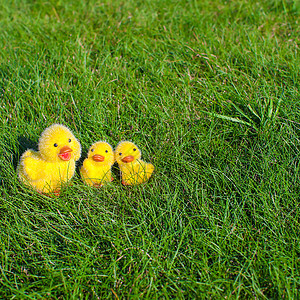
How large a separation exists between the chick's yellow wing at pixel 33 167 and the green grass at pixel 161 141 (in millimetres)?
152

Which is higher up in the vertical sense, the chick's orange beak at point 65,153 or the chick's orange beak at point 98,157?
the chick's orange beak at point 65,153

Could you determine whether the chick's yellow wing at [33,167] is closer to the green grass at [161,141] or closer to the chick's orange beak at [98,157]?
the green grass at [161,141]

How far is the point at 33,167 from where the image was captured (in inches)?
81.8

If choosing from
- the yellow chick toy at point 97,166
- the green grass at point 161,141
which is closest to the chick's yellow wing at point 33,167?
the green grass at point 161,141

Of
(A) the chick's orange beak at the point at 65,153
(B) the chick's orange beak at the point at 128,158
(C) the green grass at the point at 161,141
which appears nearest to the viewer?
(C) the green grass at the point at 161,141

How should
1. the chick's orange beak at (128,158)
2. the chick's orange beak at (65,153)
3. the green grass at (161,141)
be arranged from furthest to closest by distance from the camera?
the chick's orange beak at (128,158) < the chick's orange beak at (65,153) < the green grass at (161,141)

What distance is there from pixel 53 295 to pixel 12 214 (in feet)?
2.05

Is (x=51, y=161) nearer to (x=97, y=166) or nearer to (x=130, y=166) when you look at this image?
(x=97, y=166)

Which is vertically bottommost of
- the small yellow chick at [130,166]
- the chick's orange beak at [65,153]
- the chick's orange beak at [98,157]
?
the small yellow chick at [130,166]

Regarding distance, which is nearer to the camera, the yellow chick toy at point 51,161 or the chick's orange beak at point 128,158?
the yellow chick toy at point 51,161

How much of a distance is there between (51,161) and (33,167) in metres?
0.12

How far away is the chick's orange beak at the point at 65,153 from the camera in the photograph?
201cm

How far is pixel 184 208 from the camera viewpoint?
203 centimetres

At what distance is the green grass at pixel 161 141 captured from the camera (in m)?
1.81
